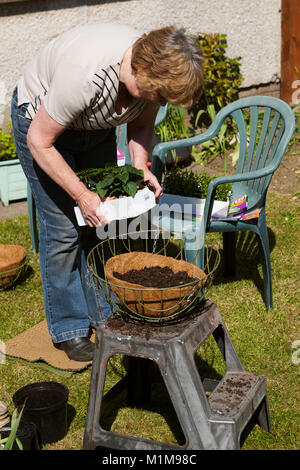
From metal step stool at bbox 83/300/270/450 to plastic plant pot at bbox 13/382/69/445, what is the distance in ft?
0.63

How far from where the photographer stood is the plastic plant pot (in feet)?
9.31

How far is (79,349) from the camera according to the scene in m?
3.61

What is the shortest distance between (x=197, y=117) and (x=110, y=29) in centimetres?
365

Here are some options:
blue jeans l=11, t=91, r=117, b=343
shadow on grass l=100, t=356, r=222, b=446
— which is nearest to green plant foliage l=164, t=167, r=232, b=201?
blue jeans l=11, t=91, r=117, b=343

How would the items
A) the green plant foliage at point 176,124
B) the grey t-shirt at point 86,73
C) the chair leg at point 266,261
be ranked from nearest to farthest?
the grey t-shirt at point 86,73 < the chair leg at point 266,261 < the green plant foliage at point 176,124

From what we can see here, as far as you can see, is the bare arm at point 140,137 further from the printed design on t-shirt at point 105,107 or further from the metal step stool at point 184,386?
the metal step stool at point 184,386

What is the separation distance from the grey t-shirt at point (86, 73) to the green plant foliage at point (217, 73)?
3.65 metres

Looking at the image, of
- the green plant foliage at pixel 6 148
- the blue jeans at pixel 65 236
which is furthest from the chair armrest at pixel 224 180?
the green plant foliage at pixel 6 148

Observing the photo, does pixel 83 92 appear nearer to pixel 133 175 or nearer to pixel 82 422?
pixel 133 175

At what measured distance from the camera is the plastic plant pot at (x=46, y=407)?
2838 mm

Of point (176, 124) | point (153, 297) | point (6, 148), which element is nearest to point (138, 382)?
point (153, 297)

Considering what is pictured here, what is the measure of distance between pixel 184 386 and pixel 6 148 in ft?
11.6

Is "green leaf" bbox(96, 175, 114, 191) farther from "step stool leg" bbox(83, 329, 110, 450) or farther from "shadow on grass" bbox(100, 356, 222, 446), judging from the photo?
"shadow on grass" bbox(100, 356, 222, 446)
